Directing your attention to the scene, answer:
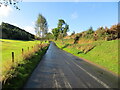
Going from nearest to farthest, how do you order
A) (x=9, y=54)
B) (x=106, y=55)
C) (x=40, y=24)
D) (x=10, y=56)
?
1. (x=10, y=56)
2. (x=9, y=54)
3. (x=106, y=55)
4. (x=40, y=24)

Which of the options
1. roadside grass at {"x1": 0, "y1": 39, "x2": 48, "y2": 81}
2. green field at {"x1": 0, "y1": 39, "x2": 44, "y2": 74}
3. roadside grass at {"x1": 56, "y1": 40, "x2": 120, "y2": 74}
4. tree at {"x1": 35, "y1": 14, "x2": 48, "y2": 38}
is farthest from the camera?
tree at {"x1": 35, "y1": 14, "x2": 48, "y2": 38}

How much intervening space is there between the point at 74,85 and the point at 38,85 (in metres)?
2.49

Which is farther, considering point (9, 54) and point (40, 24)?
point (40, 24)

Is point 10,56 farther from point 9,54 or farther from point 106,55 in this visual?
point 106,55

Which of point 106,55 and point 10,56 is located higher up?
point 10,56

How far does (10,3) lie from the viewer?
698cm

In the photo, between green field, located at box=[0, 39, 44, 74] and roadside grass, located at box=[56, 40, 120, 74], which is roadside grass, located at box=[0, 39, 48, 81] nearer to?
green field, located at box=[0, 39, 44, 74]

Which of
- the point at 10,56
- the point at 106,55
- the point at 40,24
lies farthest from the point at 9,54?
the point at 40,24

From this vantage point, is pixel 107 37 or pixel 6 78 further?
pixel 107 37

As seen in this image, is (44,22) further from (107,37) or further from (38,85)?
(38,85)

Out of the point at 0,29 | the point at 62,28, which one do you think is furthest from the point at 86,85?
the point at 0,29

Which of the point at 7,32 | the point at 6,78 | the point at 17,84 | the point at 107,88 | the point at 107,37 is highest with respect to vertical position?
the point at 7,32

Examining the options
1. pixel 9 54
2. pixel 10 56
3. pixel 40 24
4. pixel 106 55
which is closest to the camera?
pixel 10 56

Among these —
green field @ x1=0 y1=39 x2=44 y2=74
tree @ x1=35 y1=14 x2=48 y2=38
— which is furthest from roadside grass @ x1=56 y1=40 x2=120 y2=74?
tree @ x1=35 y1=14 x2=48 y2=38
